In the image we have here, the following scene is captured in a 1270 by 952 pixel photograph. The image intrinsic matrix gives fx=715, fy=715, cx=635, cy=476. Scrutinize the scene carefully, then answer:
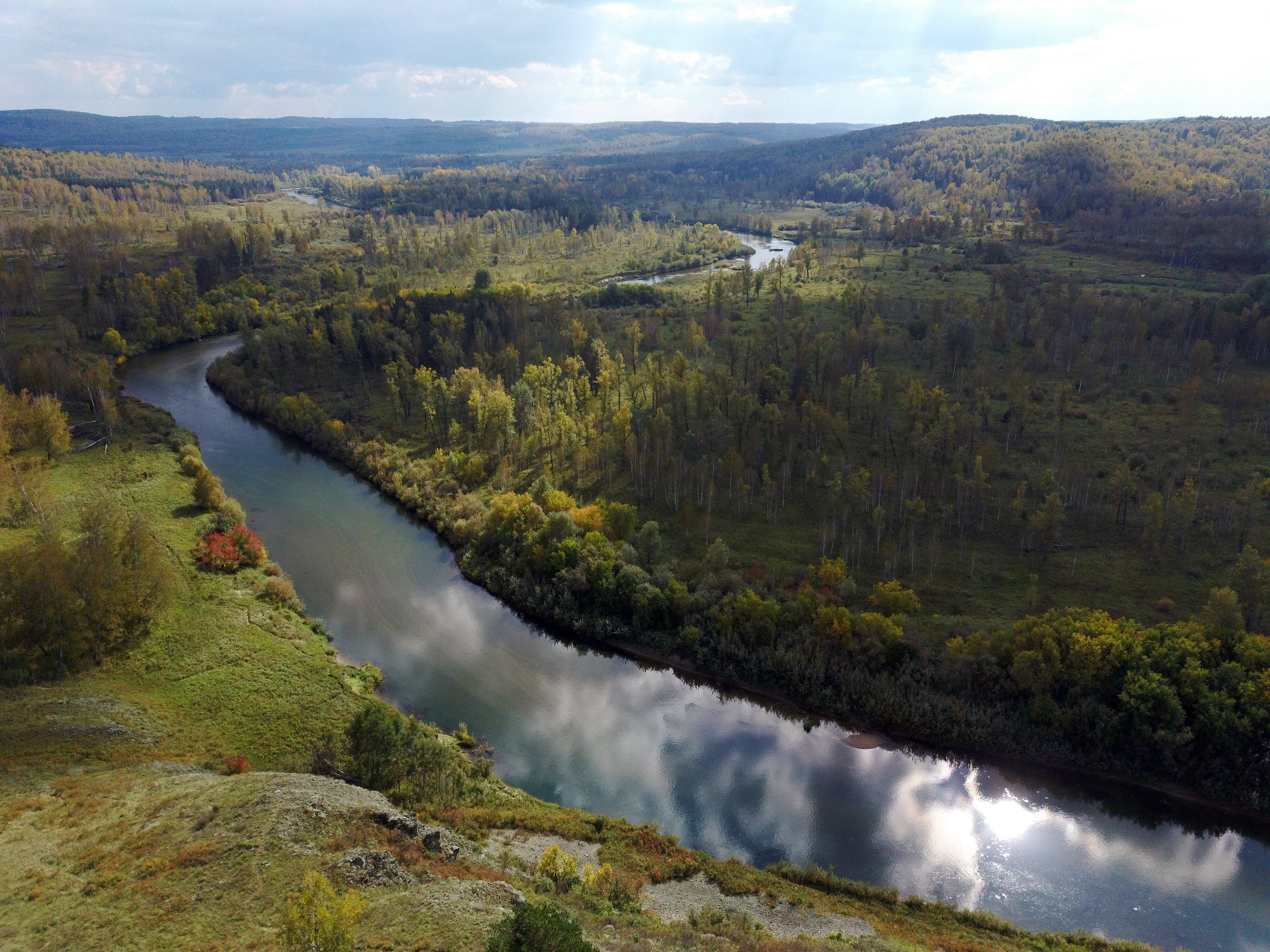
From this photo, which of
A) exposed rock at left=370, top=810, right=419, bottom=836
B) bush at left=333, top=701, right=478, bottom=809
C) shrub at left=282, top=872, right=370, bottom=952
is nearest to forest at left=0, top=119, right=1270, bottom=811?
bush at left=333, top=701, right=478, bottom=809

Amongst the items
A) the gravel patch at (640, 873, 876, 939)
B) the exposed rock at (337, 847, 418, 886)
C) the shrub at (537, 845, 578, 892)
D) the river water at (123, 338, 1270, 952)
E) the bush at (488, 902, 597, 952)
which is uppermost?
the bush at (488, 902, 597, 952)

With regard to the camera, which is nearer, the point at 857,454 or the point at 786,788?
the point at 786,788

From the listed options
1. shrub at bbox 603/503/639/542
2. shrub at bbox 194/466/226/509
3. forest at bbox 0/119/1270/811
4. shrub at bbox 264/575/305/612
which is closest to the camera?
forest at bbox 0/119/1270/811

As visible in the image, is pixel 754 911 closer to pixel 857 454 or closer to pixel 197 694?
pixel 197 694

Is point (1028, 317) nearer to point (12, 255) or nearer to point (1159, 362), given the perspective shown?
point (1159, 362)

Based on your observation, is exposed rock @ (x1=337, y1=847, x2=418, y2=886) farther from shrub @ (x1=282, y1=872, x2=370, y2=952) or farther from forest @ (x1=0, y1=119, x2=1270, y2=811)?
forest @ (x1=0, y1=119, x2=1270, y2=811)

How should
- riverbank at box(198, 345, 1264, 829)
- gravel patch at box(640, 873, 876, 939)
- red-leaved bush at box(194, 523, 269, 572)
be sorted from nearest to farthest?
gravel patch at box(640, 873, 876, 939), riverbank at box(198, 345, 1264, 829), red-leaved bush at box(194, 523, 269, 572)

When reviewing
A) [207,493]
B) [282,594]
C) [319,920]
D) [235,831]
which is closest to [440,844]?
[235,831]

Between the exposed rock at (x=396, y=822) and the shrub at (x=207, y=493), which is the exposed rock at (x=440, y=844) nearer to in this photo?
the exposed rock at (x=396, y=822)
